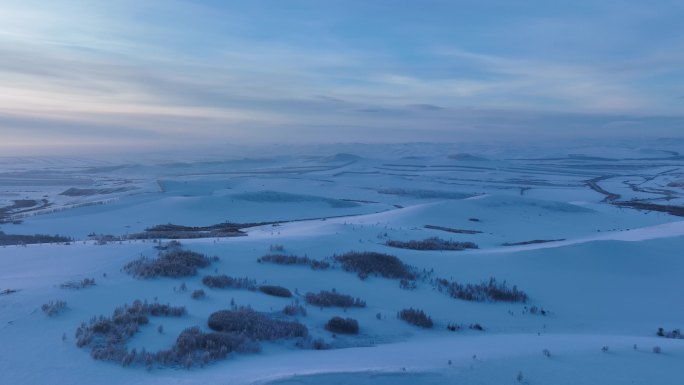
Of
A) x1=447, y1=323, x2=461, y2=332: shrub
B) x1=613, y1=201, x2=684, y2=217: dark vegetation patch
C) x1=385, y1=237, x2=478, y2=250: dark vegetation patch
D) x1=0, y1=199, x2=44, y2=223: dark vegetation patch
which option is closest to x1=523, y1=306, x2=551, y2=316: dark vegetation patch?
x1=447, y1=323, x2=461, y2=332: shrub

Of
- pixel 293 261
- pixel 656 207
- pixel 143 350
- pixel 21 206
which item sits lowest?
pixel 21 206

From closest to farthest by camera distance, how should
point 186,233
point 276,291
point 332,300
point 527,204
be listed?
point 332,300 → point 276,291 → point 186,233 → point 527,204

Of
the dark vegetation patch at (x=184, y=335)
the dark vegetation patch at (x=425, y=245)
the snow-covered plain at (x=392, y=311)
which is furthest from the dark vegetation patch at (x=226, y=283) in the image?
the dark vegetation patch at (x=425, y=245)

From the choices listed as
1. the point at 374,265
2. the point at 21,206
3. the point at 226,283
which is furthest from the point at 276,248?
the point at 21,206

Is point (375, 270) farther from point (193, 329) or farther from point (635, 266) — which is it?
point (635, 266)

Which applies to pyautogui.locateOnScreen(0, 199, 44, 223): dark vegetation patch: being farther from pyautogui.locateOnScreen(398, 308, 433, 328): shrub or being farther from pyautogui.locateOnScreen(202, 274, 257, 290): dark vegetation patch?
pyautogui.locateOnScreen(398, 308, 433, 328): shrub

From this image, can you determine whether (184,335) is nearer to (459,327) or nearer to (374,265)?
(459,327)

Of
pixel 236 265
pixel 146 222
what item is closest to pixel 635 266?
pixel 236 265
